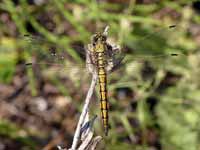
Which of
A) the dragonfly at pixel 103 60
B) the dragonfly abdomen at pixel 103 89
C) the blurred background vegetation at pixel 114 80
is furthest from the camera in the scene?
the blurred background vegetation at pixel 114 80

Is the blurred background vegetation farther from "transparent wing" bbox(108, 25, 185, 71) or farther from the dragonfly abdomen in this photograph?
the dragonfly abdomen

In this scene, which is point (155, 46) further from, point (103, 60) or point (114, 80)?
point (103, 60)

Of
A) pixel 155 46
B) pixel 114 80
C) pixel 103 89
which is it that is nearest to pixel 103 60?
pixel 103 89

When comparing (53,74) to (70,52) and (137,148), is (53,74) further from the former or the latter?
(137,148)

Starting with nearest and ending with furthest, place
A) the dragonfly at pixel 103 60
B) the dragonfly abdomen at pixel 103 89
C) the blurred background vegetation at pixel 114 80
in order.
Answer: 1. the dragonfly at pixel 103 60
2. the dragonfly abdomen at pixel 103 89
3. the blurred background vegetation at pixel 114 80

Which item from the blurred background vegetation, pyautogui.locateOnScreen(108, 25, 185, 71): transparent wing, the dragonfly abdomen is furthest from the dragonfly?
pyautogui.locateOnScreen(108, 25, 185, 71): transparent wing

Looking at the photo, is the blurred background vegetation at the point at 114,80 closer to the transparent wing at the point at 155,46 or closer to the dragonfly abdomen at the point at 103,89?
the transparent wing at the point at 155,46

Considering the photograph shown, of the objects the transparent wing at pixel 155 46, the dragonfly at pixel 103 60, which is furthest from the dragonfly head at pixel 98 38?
the transparent wing at pixel 155 46

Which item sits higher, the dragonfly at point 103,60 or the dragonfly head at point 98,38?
the dragonfly head at point 98,38
